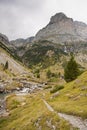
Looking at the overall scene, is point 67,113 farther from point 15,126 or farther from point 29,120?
point 15,126

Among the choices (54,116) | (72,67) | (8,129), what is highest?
(72,67)

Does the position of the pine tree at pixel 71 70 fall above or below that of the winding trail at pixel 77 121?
above

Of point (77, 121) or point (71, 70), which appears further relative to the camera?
point (71, 70)

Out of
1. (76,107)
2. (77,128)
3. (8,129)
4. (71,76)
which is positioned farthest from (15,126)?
(71,76)

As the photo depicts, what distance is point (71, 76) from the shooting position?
107 meters

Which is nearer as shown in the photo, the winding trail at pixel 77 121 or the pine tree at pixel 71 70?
the winding trail at pixel 77 121

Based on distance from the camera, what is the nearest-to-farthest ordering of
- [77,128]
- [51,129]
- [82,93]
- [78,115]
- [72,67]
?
[77,128], [51,129], [78,115], [82,93], [72,67]

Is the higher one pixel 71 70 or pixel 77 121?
pixel 71 70

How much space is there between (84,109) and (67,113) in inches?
134

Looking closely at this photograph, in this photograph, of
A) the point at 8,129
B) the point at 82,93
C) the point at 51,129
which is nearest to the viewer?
the point at 51,129

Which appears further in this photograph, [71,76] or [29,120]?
[71,76]

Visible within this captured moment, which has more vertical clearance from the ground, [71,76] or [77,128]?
[71,76]

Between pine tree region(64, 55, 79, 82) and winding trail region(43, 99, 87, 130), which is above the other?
pine tree region(64, 55, 79, 82)

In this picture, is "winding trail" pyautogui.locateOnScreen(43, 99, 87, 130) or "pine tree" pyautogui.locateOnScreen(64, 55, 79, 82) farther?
"pine tree" pyautogui.locateOnScreen(64, 55, 79, 82)
